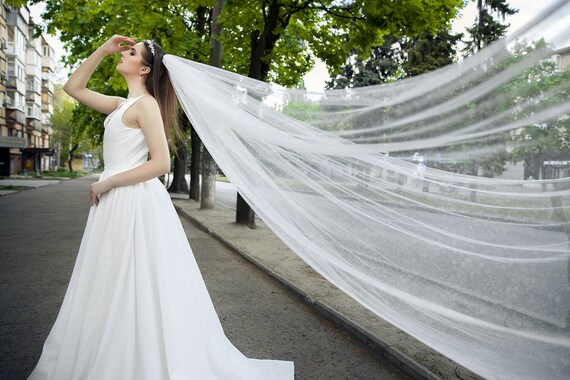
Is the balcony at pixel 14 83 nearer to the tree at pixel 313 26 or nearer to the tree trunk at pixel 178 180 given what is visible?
the tree trunk at pixel 178 180

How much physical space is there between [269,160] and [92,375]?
1644 millimetres

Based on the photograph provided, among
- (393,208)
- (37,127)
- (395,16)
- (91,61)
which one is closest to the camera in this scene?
(91,61)

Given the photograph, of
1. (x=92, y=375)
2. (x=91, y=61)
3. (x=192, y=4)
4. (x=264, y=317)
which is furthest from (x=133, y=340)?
(x=192, y=4)

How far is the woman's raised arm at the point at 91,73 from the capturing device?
2598mm

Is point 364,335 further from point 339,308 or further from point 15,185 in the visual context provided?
point 15,185

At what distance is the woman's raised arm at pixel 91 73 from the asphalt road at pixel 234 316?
6.40ft

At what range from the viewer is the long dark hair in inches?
102

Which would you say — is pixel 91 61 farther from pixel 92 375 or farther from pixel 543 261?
pixel 543 261

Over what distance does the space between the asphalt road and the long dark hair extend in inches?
78.4

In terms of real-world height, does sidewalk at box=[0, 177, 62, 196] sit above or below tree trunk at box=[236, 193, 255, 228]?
below

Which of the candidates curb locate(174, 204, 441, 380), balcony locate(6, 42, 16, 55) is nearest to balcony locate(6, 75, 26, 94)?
balcony locate(6, 42, 16, 55)

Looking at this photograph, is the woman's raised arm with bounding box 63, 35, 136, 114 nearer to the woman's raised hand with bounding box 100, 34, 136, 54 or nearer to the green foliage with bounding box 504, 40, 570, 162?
the woman's raised hand with bounding box 100, 34, 136, 54

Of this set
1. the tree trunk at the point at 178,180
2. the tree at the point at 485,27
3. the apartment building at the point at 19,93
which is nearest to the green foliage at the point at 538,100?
the tree at the point at 485,27

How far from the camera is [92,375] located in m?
2.30
